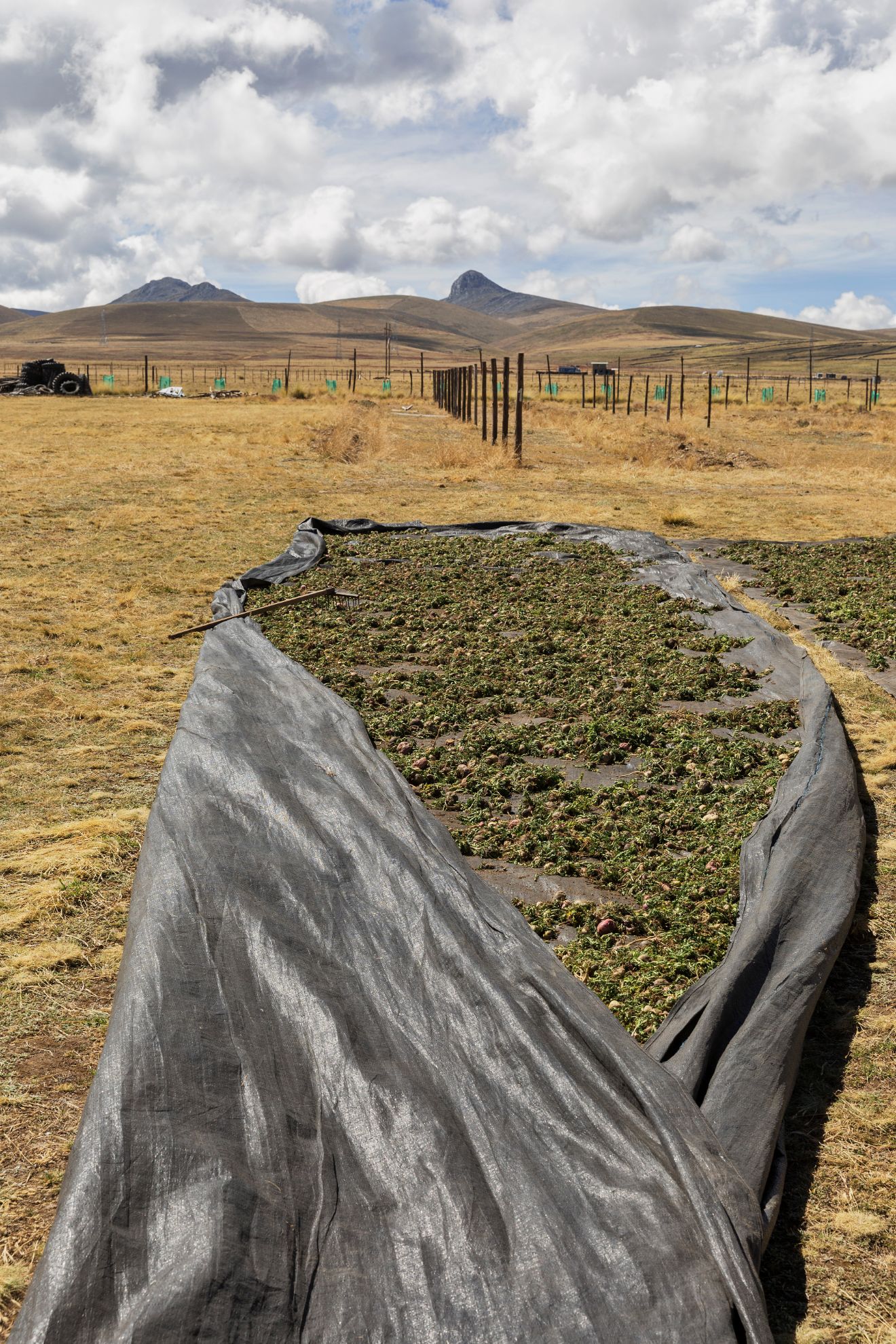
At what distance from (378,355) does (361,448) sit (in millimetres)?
146198

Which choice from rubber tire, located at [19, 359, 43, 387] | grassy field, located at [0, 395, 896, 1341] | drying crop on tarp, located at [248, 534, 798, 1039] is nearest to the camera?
grassy field, located at [0, 395, 896, 1341]

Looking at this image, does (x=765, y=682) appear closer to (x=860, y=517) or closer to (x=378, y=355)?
(x=860, y=517)

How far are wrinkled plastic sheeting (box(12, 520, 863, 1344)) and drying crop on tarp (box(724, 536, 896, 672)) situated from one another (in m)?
4.66

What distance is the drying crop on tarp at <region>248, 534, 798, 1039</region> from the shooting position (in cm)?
373

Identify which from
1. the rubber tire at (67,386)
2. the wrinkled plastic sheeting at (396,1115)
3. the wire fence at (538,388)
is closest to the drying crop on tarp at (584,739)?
the wrinkled plastic sheeting at (396,1115)

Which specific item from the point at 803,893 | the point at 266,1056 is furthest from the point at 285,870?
the point at 803,893

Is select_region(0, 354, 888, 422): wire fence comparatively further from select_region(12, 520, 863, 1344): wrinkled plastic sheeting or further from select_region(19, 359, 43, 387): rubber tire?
select_region(12, 520, 863, 1344): wrinkled plastic sheeting

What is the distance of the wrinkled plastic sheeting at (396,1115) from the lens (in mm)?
1889

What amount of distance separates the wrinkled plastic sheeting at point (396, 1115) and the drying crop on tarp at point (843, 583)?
4660 millimetres

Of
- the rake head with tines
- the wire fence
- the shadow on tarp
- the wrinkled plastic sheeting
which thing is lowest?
the shadow on tarp

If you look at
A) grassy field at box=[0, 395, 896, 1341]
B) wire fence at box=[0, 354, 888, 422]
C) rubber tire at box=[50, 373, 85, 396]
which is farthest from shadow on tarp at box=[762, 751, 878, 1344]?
rubber tire at box=[50, 373, 85, 396]

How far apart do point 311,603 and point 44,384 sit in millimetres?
34805

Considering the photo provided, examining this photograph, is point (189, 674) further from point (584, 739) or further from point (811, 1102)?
point (811, 1102)

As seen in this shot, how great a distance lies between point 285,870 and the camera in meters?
3.27
